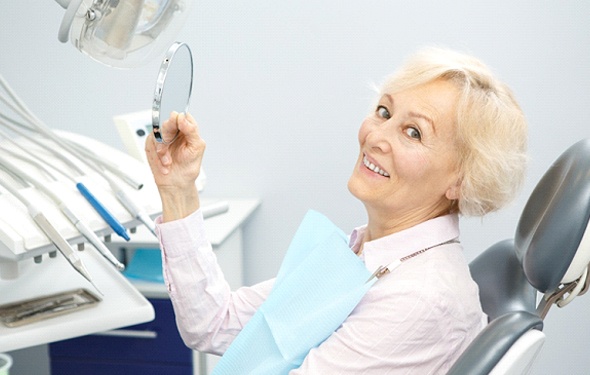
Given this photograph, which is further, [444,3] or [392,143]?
[444,3]

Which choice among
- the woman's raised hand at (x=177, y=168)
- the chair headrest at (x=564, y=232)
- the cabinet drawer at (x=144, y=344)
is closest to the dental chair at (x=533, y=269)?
the chair headrest at (x=564, y=232)

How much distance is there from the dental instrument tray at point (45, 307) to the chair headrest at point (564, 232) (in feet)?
2.25

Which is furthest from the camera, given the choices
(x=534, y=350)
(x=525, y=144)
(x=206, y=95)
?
(x=206, y=95)

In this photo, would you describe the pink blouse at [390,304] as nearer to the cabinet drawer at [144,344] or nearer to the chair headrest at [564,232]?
the chair headrest at [564,232]

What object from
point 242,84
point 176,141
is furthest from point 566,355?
point 176,141

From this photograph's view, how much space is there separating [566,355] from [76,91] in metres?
1.69

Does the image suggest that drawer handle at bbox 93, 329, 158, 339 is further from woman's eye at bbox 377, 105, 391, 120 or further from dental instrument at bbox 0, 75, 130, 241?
woman's eye at bbox 377, 105, 391, 120

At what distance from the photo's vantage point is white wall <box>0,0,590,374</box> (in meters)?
2.22

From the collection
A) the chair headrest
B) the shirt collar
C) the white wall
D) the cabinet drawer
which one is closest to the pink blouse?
the shirt collar

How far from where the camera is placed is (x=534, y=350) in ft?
3.00

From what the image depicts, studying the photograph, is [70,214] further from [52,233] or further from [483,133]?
[483,133]

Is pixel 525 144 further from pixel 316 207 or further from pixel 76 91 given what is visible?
pixel 76 91

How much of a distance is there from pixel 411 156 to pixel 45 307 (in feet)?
2.02

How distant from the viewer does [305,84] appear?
7.57ft
